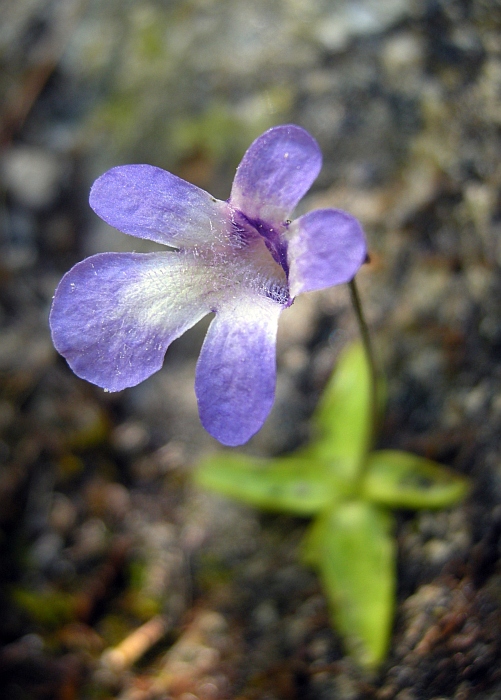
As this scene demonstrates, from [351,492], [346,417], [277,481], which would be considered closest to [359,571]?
[351,492]

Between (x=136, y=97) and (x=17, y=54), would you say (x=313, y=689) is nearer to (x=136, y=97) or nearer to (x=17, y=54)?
(x=136, y=97)

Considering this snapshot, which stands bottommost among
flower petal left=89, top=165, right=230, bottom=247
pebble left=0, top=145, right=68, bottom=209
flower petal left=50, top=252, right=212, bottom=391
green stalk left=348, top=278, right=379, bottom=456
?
green stalk left=348, top=278, right=379, bottom=456

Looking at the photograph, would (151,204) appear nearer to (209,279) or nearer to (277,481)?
(209,279)

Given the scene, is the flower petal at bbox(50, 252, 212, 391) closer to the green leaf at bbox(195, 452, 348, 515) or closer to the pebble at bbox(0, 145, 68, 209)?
the green leaf at bbox(195, 452, 348, 515)

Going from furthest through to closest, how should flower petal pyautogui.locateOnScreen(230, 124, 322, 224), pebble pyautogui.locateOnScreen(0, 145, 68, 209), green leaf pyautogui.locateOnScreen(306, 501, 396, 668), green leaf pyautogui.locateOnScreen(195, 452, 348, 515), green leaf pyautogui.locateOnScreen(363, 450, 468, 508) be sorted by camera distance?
pebble pyautogui.locateOnScreen(0, 145, 68, 209)
green leaf pyautogui.locateOnScreen(195, 452, 348, 515)
green leaf pyautogui.locateOnScreen(363, 450, 468, 508)
green leaf pyautogui.locateOnScreen(306, 501, 396, 668)
flower petal pyautogui.locateOnScreen(230, 124, 322, 224)

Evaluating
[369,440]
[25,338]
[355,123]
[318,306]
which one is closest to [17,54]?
[25,338]

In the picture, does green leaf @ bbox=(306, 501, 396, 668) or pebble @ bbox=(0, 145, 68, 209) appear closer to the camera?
green leaf @ bbox=(306, 501, 396, 668)

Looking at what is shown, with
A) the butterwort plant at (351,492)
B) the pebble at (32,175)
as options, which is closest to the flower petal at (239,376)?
the butterwort plant at (351,492)

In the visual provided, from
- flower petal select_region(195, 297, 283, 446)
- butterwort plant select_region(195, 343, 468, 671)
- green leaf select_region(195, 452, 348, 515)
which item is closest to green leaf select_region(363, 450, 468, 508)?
butterwort plant select_region(195, 343, 468, 671)

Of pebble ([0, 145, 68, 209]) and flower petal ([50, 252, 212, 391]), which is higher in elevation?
pebble ([0, 145, 68, 209])

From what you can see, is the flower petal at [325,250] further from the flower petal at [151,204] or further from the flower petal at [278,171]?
the flower petal at [151,204]
